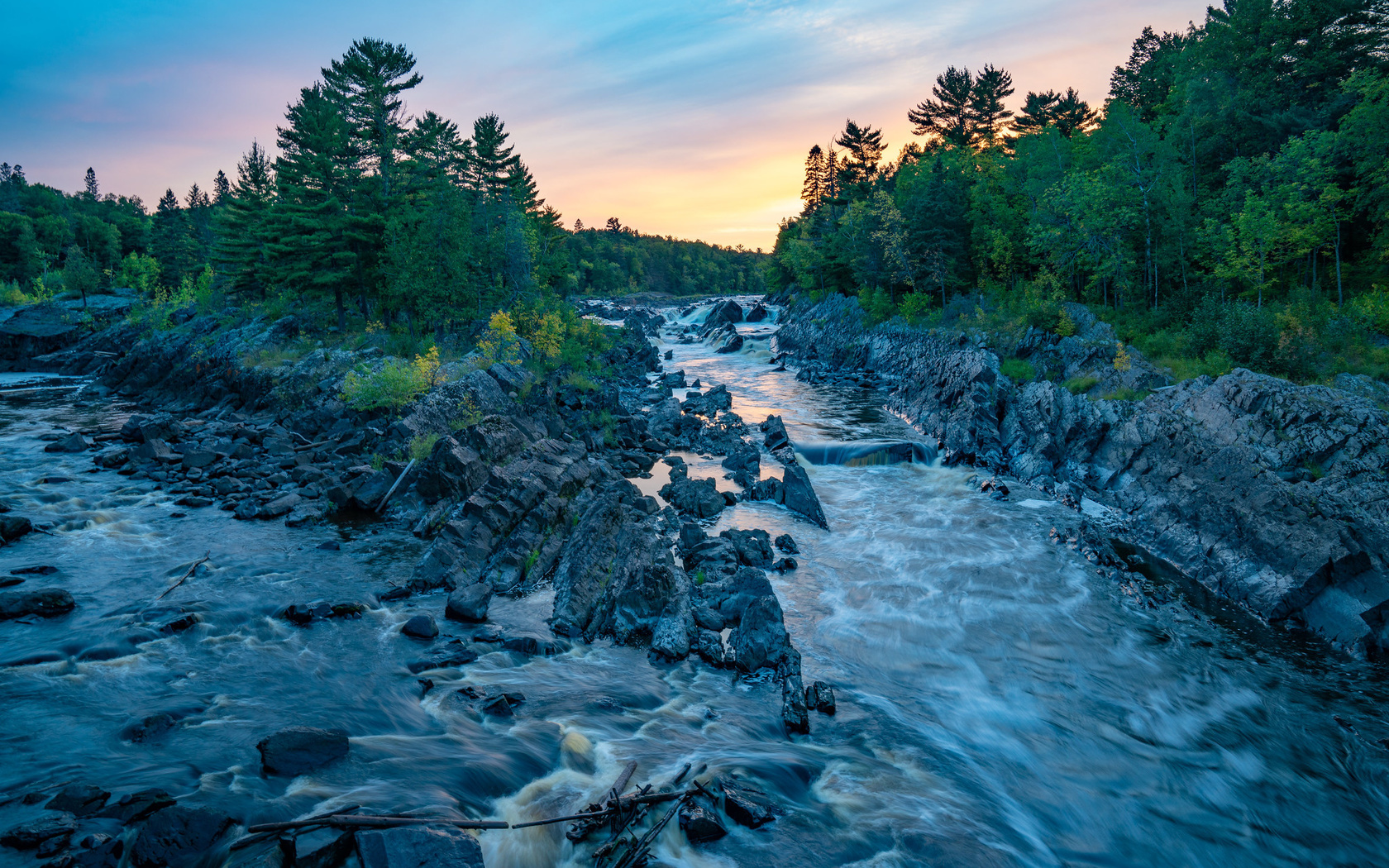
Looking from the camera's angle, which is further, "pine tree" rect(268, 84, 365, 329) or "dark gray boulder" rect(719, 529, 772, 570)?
"pine tree" rect(268, 84, 365, 329)

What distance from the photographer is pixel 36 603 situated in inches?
457

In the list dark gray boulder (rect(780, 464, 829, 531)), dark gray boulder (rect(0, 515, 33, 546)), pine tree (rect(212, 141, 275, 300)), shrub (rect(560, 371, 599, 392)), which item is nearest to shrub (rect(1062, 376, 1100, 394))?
dark gray boulder (rect(780, 464, 829, 531))

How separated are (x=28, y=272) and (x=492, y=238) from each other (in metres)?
88.2

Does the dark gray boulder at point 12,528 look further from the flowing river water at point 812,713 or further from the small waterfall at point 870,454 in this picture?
the small waterfall at point 870,454

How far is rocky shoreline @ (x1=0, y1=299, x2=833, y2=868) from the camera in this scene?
7.90 metres

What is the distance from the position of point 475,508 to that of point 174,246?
106 metres

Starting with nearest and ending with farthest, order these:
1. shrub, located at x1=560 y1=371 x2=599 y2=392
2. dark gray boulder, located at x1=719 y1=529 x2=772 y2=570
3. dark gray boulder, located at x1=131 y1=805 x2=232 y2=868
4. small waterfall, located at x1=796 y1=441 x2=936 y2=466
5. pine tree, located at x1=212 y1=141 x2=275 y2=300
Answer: dark gray boulder, located at x1=131 y1=805 x2=232 y2=868, dark gray boulder, located at x1=719 y1=529 x2=772 y2=570, small waterfall, located at x1=796 y1=441 x2=936 y2=466, shrub, located at x1=560 y1=371 x2=599 y2=392, pine tree, located at x1=212 y1=141 x2=275 y2=300

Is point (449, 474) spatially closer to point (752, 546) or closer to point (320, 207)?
point (752, 546)

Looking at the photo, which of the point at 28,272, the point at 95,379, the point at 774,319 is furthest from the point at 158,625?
the point at 28,272

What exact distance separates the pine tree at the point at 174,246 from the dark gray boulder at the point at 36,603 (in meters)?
92.3

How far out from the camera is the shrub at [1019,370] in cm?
3164

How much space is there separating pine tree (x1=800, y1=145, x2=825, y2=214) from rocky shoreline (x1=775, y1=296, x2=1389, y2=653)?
218 ft

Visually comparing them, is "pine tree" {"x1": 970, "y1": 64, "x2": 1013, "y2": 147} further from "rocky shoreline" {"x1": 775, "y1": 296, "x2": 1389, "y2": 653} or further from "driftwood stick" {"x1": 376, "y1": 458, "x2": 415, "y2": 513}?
"driftwood stick" {"x1": 376, "y1": 458, "x2": 415, "y2": 513}

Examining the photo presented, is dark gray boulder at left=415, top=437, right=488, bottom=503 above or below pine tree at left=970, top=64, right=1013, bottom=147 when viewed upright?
below
